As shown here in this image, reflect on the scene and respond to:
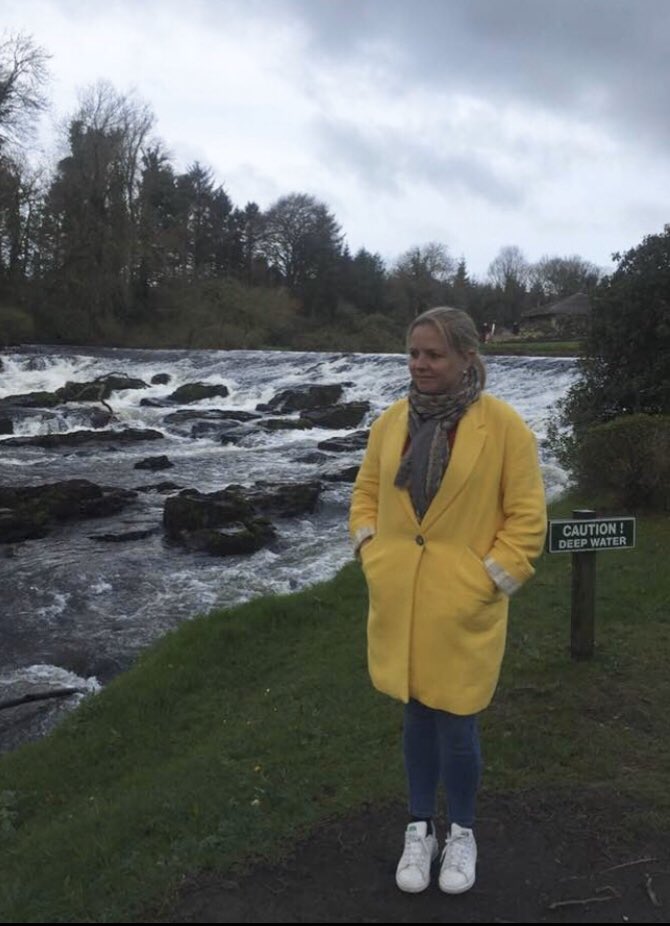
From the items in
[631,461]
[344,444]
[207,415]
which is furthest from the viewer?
[207,415]

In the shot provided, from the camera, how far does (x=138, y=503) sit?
15305 mm

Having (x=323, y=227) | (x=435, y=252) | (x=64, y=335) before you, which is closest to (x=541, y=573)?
(x=64, y=335)

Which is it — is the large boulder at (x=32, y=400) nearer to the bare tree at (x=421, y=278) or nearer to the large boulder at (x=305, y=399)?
the large boulder at (x=305, y=399)

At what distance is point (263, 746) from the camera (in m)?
4.90

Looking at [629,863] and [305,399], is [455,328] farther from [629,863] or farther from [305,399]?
[305,399]

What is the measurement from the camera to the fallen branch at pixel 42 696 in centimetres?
712

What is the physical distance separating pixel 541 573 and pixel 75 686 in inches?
170

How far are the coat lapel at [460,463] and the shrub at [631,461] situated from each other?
6.98 meters

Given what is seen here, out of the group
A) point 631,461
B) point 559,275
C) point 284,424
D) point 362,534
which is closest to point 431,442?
point 362,534

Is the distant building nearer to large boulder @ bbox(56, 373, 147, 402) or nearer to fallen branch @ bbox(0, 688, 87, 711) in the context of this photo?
large boulder @ bbox(56, 373, 147, 402)

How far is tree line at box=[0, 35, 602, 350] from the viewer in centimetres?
4819

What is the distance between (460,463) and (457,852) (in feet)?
4.81

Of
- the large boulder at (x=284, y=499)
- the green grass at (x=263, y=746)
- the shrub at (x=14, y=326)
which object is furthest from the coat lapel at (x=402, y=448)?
the shrub at (x=14, y=326)

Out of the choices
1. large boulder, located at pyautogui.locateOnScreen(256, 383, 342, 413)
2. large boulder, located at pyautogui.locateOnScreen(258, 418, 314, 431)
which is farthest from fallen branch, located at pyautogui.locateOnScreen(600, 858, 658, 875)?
large boulder, located at pyautogui.locateOnScreen(256, 383, 342, 413)
